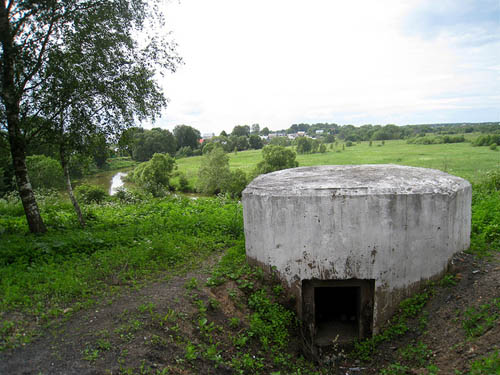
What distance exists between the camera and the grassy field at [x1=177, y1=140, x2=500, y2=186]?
1789 cm

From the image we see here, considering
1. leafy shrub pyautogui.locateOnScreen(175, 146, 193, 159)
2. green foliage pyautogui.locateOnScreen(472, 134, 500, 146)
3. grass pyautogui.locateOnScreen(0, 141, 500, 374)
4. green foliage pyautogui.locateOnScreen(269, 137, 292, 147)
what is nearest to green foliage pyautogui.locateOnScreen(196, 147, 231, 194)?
green foliage pyautogui.locateOnScreen(269, 137, 292, 147)

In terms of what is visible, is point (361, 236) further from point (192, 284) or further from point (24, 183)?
point (24, 183)

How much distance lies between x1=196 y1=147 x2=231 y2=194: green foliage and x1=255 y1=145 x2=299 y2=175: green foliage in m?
3.07

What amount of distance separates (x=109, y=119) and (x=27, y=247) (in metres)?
2.88

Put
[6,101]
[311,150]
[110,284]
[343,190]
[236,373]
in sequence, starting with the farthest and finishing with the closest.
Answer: [311,150], [6,101], [110,284], [343,190], [236,373]

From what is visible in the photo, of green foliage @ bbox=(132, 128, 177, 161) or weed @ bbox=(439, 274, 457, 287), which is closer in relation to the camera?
weed @ bbox=(439, 274, 457, 287)

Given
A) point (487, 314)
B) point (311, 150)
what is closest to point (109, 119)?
point (487, 314)

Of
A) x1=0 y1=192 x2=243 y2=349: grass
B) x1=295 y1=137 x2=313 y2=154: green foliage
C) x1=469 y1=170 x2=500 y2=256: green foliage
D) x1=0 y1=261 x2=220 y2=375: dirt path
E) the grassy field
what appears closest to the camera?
x1=0 y1=261 x2=220 y2=375: dirt path

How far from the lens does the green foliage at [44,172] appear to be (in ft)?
71.6

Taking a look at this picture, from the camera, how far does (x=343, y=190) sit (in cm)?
506

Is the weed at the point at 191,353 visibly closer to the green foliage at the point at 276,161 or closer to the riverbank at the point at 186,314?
the riverbank at the point at 186,314

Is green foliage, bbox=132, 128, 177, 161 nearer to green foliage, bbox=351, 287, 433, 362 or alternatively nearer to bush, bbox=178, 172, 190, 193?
bush, bbox=178, 172, 190, 193

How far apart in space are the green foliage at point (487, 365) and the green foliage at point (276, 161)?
26.5 metres

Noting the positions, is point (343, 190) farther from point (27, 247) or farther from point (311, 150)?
point (311, 150)
